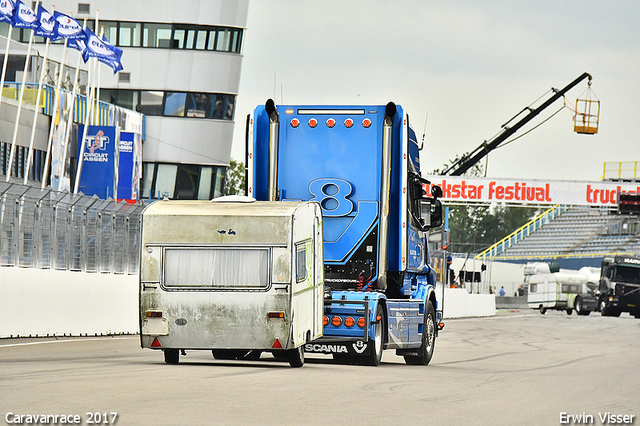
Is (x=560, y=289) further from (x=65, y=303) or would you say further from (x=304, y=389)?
(x=304, y=389)

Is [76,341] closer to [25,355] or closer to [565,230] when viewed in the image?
[25,355]

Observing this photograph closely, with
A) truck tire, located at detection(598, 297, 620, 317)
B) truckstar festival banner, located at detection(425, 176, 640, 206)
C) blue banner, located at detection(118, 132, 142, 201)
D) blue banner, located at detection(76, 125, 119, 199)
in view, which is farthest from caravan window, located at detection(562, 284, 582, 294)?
blue banner, located at detection(76, 125, 119, 199)

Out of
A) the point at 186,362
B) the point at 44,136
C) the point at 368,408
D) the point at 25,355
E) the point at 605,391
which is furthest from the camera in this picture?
the point at 44,136

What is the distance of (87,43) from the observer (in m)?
43.6

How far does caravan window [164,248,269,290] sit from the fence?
8352 millimetres

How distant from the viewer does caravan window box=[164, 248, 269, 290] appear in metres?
14.2

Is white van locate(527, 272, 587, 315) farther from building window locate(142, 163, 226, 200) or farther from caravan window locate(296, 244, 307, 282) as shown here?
caravan window locate(296, 244, 307, 282)

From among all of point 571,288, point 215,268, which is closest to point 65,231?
point 215,268

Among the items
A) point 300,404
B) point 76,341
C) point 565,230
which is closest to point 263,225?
point 300,404

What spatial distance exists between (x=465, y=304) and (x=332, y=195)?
34718mm

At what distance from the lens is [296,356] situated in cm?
1525

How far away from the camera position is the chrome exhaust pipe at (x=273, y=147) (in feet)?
54.8

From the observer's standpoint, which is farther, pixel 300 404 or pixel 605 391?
pixel 605 391

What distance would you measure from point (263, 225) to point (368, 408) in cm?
412
